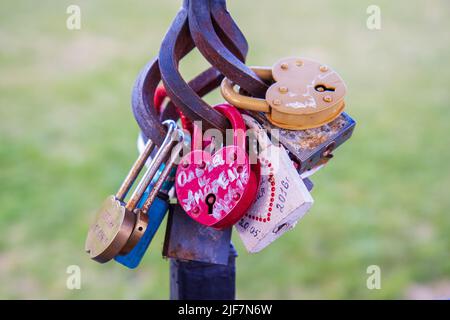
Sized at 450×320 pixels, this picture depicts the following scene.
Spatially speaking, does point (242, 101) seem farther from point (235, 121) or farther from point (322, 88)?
point (322, 88)

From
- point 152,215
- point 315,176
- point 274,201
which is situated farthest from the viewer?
point 315,176

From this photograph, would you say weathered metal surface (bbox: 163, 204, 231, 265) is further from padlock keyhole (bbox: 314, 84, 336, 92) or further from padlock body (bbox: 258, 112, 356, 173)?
padlock keyhole (bbox: 314, 84, 336, 92)

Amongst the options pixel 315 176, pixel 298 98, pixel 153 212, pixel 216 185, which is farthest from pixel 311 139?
pixel 315 176

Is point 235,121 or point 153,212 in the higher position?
point 235,121

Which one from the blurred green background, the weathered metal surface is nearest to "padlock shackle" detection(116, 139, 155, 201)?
the weathered metal surface

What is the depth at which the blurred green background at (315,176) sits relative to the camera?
288 cm

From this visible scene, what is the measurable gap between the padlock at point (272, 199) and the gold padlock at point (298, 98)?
0.04 metres

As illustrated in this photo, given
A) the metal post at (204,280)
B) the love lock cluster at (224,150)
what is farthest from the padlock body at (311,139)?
the metal post at (204,280)

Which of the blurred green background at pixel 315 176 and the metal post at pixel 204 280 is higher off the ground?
the blurred green background at pixel 315 176

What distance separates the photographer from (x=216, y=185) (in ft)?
3.70

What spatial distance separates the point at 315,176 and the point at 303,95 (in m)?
2.33

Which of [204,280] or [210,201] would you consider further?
[204,280]

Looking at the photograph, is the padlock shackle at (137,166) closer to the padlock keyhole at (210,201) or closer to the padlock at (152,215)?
the padlock at (152,215)

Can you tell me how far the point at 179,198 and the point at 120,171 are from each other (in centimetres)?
240
